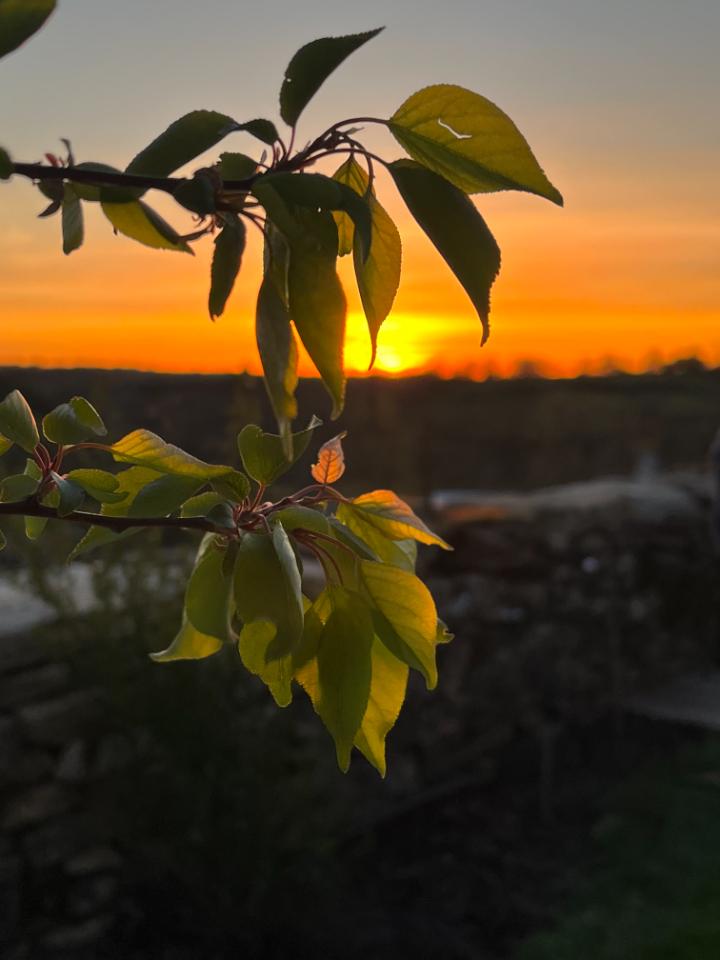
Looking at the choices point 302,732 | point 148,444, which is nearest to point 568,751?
point 302,732

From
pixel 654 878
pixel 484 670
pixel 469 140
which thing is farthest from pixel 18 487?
pixel 484 670

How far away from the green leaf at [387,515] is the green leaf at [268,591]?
0.12 meters

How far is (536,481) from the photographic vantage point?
748 cm

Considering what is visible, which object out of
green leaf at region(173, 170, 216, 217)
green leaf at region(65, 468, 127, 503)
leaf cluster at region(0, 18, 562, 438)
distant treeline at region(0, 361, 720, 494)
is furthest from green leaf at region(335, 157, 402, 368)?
distant treeline at region(0, 361, 720, 494)

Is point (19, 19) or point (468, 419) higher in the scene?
point (19, 19)

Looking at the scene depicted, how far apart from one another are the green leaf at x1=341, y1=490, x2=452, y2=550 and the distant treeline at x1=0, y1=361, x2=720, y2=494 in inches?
123

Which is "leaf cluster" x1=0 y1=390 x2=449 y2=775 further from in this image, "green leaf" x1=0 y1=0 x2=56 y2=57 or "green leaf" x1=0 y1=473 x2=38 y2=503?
"green leaf" x1=0 y1=0 x2=56 y2=57

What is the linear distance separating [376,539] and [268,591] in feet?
0.46

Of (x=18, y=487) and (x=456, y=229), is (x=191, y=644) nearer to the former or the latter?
(x=18, y=487)

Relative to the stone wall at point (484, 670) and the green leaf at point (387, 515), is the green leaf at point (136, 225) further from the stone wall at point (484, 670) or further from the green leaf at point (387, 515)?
the stone wall at point (484, 670)

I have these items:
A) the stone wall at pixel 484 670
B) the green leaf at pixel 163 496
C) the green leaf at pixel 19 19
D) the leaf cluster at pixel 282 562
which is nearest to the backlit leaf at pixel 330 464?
the leaf cluster at pixel 282 562

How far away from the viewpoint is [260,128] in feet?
1.87

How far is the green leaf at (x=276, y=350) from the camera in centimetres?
55

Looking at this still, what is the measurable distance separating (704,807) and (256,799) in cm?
198
